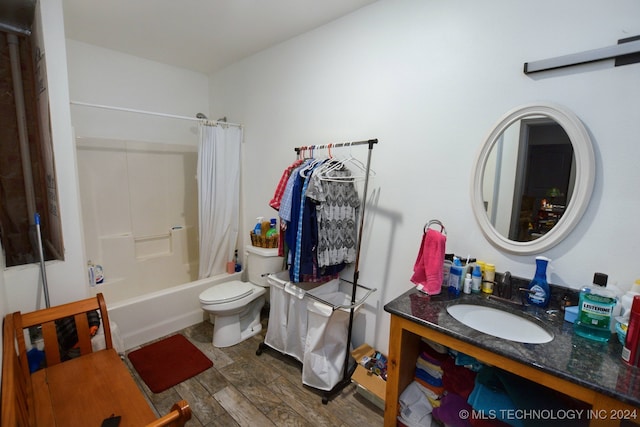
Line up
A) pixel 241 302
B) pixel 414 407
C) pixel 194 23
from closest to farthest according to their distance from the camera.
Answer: pixel 414 407 < pixel 194 23 < pixel 241 302

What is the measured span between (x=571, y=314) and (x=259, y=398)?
69.3 inches

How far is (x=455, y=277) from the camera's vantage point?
155 centimetres

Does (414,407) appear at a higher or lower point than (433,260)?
lower

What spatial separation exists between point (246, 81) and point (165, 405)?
9.08 feet

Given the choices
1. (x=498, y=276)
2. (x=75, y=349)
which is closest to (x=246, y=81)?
(x=75, y=349)

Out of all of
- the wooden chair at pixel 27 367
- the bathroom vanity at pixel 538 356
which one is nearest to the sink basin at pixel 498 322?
the bathroom vanity at pixel 538 356

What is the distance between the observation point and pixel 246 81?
113 inches

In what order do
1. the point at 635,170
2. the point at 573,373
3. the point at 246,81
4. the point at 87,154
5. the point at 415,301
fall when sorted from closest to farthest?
the point at 573,373
the point at 635,170
the point at 415,301
the point at 87,154
the point at 246,81

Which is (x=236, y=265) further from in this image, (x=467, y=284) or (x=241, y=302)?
(x=467, y=284)

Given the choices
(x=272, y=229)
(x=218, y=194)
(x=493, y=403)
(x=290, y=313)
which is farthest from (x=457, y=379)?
(x=218, y=194)

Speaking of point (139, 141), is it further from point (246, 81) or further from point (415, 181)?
point (415, 181)

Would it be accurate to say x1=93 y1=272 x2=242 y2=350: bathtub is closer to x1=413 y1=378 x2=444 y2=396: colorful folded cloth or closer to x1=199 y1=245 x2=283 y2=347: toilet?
x1=199 y1=245 x2=283 y2=347: toilet

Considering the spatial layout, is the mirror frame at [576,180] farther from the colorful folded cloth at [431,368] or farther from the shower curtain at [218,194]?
the shower curtain at [218,194]

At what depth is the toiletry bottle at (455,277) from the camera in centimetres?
154
